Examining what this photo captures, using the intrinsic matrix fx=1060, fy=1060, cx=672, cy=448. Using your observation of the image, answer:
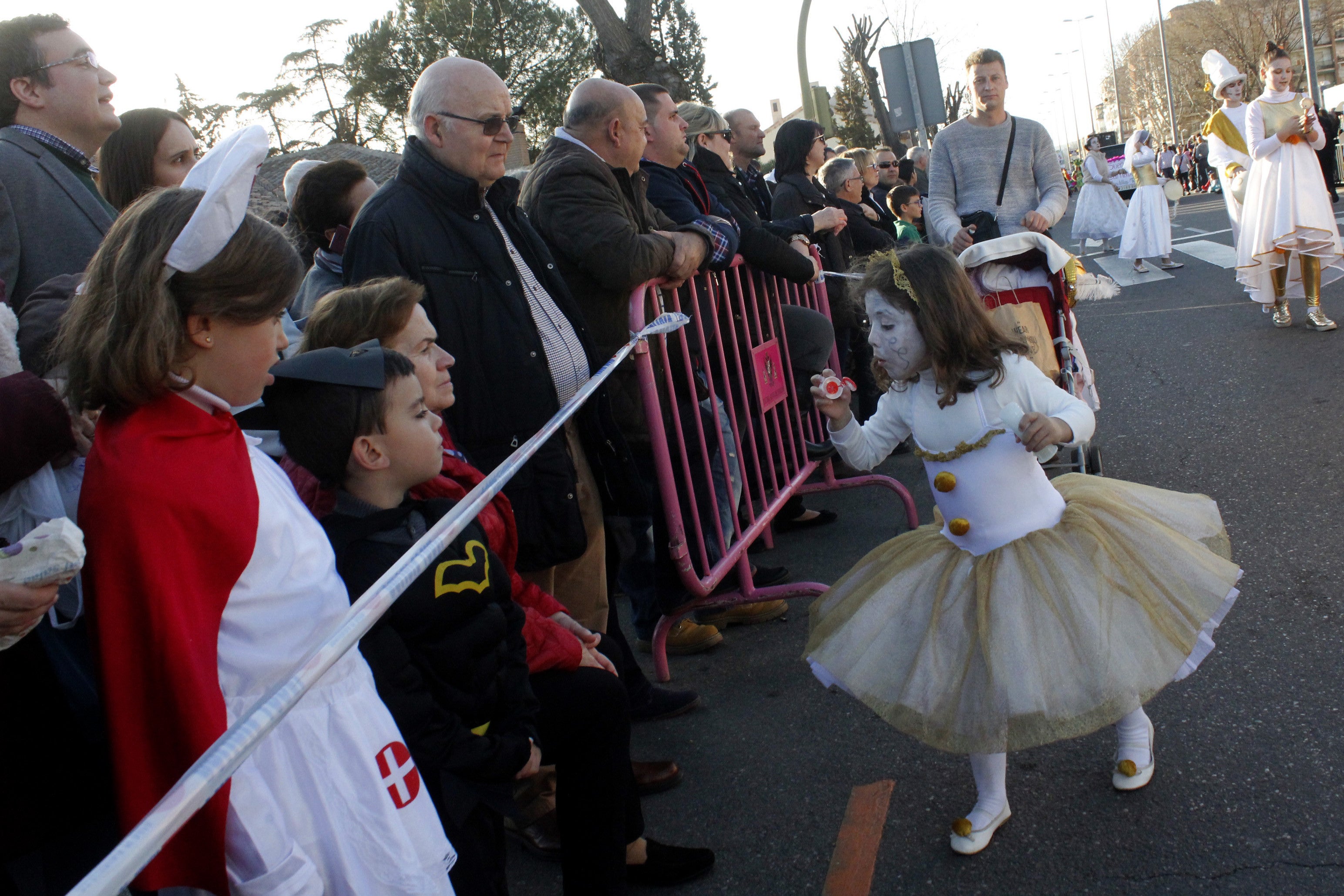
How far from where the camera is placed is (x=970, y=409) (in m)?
2.95

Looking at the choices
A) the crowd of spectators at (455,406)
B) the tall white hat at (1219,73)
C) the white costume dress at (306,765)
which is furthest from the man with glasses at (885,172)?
the white costume dress at (306,765)

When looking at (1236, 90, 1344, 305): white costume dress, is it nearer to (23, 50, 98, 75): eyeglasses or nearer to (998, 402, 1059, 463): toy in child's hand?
(998, 402, 1059, 463): toy in child's hand

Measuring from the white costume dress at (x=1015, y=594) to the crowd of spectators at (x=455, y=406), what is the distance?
0.73 metres

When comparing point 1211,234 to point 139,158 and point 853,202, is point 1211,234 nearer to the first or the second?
point 853,202

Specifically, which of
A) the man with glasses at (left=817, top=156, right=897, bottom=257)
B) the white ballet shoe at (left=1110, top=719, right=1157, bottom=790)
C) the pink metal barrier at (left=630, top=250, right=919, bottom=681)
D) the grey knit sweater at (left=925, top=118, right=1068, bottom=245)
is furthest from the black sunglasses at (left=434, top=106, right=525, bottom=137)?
the man with glasses at (left=817, top=156, right=897, bottom=257)

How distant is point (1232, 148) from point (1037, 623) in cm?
811

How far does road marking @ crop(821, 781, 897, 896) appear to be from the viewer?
8.56 feet

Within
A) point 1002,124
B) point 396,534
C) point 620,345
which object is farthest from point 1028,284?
point 396,534

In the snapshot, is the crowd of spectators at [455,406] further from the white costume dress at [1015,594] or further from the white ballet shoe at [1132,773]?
the white ballet shoe at [1132,773]

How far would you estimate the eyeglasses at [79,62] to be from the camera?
295cm

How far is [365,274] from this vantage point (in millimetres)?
3090

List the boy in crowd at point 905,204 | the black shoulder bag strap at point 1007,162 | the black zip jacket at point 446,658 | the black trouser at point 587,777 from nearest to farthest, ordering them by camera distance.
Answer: the black zip jacket at point 446,658
the black trouser at point 587,777
the black shoulder bag strap at point 1007,162
the boy in crowd at point 905,204

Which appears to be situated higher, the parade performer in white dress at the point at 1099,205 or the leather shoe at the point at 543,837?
the parade performer in white dress at the point at 1099,205

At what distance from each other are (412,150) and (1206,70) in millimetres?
8605
